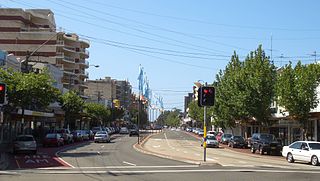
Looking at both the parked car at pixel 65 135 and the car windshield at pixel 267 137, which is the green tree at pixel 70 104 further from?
the car windshield at pixel 267 137

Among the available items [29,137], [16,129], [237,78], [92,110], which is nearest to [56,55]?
[92,110]

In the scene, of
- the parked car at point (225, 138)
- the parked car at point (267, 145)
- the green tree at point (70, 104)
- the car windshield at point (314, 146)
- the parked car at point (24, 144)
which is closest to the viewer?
the car windshield at point (314, 146)

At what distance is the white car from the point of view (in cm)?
2986

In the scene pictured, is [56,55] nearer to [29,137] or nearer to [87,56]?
[87,56]

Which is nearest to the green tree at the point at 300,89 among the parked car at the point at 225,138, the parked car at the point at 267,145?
the parked car at the point at 267,145

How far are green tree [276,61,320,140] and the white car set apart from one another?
7.69 metres

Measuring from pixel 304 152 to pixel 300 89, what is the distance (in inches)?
377

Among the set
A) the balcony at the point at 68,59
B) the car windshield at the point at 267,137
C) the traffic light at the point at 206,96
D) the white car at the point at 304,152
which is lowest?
the white car at the point at 304,152

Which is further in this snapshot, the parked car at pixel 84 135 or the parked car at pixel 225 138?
the parked car at pixel 84 135

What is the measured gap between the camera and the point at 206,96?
86.3ft

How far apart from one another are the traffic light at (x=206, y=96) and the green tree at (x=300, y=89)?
15.7 m

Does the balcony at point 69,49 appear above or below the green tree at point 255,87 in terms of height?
above

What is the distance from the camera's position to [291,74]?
40.6 metres

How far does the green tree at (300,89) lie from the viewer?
39.2 metres
